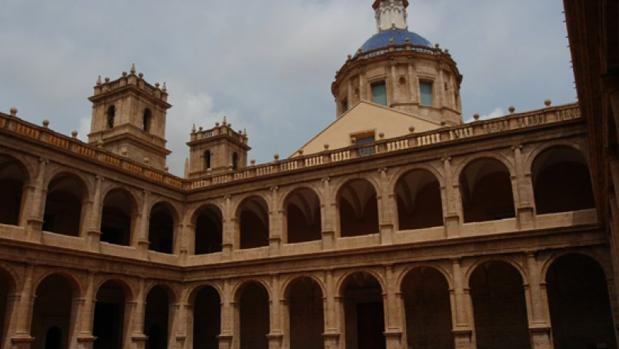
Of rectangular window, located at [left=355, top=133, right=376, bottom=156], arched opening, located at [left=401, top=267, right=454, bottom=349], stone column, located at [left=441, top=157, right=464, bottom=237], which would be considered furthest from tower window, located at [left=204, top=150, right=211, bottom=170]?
stone column, located at [left=441, top=157, right=464, bottom=237]

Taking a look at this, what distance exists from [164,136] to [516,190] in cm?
2423

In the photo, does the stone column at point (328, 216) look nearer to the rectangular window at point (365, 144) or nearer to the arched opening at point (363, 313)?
the rectangular window at point (365, 144)

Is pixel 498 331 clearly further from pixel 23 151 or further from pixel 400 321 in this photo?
pixel 23 151

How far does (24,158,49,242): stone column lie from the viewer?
20.2 meters

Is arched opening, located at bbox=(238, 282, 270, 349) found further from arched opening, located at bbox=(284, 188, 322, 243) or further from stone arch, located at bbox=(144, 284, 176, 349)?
stone arch, located at bbox=(144, 284, 176, 349)

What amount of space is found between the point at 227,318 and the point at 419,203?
10139 millimetres

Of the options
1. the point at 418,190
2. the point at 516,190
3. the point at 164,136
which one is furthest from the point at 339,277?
the point at 164,136

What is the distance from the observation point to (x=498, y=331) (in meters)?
23.0

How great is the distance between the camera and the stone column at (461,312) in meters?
20.4

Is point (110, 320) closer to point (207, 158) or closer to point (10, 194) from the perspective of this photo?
point (10, 194)

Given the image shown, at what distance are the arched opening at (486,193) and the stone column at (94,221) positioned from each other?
15.1 meters

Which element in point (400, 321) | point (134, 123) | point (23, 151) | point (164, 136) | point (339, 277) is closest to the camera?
point (23, 151)

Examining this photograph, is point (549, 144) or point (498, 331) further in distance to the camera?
point (498, 331)

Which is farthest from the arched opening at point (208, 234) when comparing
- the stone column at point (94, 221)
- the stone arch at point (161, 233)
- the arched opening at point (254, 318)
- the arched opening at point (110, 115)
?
the arched opening at point (110, 115)
